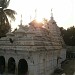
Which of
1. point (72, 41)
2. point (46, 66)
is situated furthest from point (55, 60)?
point (72, 41)

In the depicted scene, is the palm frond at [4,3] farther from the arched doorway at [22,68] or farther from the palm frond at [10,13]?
the arched doorway at [22,68]

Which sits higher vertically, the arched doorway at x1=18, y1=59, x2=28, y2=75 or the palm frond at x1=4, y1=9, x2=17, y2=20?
the palm frond at x1=4, y1=9, x2=17, y2=20

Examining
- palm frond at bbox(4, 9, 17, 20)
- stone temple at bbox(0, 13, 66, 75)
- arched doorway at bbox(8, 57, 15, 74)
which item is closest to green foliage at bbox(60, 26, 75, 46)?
palm frond at bbox(4, 9, 17, 20)

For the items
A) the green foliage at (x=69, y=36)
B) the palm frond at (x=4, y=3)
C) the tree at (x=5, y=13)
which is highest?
the palm frond at (x=4, y=3)

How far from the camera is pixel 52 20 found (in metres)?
41.2

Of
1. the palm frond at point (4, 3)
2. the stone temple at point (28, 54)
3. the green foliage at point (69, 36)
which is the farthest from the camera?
the green foliage at point (69, 36)

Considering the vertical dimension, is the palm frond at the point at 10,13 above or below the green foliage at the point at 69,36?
above

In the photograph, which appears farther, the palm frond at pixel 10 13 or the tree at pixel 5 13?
the palm frond at pixel 10 13

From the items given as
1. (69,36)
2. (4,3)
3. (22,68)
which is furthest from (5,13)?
(69,36)

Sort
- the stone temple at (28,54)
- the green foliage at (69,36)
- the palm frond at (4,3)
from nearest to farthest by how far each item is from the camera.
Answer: the stone temple at (28,54), the palm frond at (4,3), the green foliage at (69,36)

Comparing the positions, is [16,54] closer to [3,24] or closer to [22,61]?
[22,61]

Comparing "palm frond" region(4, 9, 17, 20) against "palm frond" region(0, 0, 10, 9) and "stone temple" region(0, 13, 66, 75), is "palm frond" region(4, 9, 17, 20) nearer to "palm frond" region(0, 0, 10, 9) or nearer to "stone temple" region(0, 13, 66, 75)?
"palm frond" region(0, 0, 10, 9)

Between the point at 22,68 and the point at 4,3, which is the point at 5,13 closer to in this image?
the point at 4,3

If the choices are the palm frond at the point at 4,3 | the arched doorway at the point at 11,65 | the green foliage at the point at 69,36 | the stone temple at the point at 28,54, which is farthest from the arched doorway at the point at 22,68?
the green foliage at the point at 69,36
